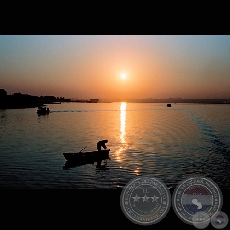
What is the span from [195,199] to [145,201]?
48 centimetres

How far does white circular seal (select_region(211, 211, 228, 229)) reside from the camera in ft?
7.75

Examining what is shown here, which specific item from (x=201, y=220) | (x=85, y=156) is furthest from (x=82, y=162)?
(x=201, y=220)

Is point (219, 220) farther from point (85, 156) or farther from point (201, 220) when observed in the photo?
point (85, 156)

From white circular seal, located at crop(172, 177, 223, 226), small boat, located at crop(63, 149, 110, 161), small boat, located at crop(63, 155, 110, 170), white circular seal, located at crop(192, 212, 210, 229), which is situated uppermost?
white circular seal, located at crop(172, 177, 223, 226)

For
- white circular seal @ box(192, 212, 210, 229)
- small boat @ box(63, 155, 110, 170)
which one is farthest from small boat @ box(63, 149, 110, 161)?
white circular seal @ box(192, 212, 210, 229)

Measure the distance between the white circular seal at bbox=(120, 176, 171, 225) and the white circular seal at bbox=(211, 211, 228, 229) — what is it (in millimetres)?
399

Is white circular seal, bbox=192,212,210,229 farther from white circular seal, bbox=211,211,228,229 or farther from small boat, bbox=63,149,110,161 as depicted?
small boat, bbox=63,149,110,161

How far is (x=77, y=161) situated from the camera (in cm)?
1823

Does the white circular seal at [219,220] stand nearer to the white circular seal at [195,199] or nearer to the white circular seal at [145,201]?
the white circular seal at [195,199]

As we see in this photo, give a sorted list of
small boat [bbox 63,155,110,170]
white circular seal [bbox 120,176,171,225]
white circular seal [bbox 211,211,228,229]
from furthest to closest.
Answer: small boat [bbox 63,155,110,170]
white circular seal [bbox 120,176,171,225]
white circular seal [bbox 211,211,228,229]

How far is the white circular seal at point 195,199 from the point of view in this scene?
8.28 ft

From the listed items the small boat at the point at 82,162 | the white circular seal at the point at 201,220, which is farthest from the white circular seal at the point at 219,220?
the small boat at the point at 82,162

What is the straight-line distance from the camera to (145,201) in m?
2.71

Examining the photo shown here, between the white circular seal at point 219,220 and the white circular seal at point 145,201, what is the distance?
0.40 metres
